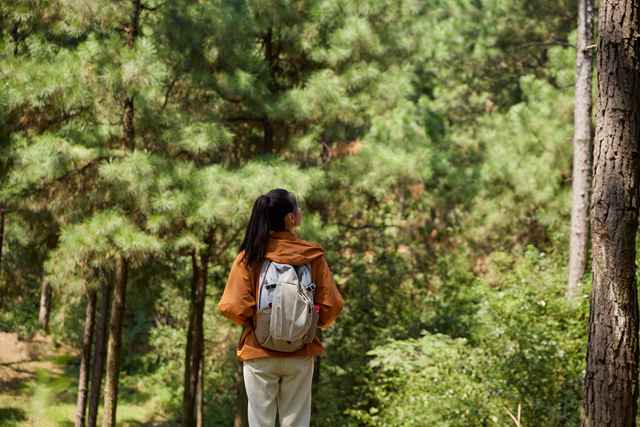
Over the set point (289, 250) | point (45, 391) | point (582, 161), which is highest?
point (582, 161)

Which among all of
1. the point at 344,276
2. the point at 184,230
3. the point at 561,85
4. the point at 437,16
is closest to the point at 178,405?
the point at 344,276

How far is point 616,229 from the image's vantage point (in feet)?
14.6

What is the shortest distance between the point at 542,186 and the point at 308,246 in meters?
11.4

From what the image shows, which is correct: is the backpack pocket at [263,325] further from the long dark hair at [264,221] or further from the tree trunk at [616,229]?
the tree trunk at [616,229]

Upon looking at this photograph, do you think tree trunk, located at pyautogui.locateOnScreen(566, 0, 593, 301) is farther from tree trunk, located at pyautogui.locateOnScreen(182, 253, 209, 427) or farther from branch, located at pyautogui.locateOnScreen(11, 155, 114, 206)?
branch, located at pyautogui.locateOnScreen(11, 155, 114, 206)

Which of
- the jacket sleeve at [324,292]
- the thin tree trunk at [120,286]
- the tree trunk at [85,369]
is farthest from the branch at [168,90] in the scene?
the jacket sleeve at [324,292]

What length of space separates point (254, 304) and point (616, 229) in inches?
77.7

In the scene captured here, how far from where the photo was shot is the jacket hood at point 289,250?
413cm

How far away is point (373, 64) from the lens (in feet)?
38.1

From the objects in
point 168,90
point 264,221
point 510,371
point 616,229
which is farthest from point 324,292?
point 168,90

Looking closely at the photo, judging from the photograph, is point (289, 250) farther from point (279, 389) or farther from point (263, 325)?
point (279, 389)

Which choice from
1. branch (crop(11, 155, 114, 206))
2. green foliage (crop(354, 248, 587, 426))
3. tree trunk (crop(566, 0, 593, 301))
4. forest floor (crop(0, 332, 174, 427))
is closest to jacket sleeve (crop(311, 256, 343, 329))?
green foliage (crop(354, 248, 587, 426))

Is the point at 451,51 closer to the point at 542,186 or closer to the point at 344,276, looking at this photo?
the point at 542,186

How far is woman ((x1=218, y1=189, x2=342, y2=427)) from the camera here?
4133mm
